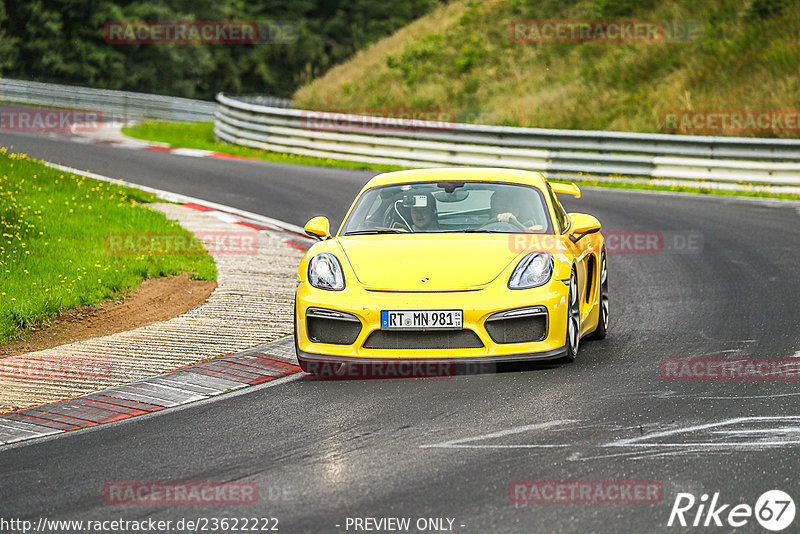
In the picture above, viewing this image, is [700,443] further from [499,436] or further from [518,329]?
[518,329]

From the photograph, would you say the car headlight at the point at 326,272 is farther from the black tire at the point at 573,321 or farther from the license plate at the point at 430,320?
the black tire at the point at 573,321

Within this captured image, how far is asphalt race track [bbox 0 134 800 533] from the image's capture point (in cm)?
505

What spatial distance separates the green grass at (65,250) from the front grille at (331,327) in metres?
2.94

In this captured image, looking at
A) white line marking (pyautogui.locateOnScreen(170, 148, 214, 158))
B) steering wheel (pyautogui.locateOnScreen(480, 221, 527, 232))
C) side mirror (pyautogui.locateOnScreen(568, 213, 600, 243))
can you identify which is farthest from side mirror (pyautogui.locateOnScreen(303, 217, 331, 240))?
white line marking (pyautogui.locateOnScreen(170, 148, 214, 158))

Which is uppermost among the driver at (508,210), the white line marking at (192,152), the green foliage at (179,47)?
the green foliage at (179,47)

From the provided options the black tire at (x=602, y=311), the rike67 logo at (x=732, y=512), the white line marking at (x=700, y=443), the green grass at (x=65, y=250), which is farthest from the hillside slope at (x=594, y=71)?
the rike67 logo at (x=732, y=512)

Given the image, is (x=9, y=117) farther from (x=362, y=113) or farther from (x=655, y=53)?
(x=655, y=53)

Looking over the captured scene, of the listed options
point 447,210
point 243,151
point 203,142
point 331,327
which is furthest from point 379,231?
point 203,142

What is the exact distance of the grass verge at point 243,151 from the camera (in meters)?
20.2

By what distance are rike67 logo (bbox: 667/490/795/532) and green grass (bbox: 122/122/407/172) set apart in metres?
17.9

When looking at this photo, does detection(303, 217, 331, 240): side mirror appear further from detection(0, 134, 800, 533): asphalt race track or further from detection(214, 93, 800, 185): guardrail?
detection(214, 93, 800, 185): guardrail

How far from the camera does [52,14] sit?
4441 centimetres

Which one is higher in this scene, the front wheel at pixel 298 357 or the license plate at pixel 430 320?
the license plate at pixel 430 320

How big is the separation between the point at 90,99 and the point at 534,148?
65.2ft
